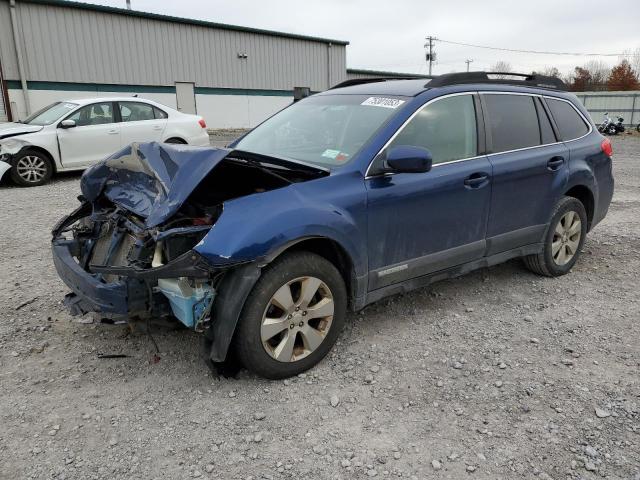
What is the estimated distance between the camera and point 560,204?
14.8 ft

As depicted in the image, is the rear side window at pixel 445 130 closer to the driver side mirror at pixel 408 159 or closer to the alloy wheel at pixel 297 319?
the driver side mirror at pixel 408 159

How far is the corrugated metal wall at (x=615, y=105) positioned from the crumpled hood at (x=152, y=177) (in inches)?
1158

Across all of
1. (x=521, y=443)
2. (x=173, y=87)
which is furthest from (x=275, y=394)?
(x=173, y=87)

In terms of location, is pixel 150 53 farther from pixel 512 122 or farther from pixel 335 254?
pixel 335 254

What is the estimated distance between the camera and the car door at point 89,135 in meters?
9.17

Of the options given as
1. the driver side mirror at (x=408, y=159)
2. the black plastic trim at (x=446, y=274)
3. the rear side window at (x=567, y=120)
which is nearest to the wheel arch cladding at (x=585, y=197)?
the rear side window at (x=567, y=120)

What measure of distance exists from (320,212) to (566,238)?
2870 millimetres

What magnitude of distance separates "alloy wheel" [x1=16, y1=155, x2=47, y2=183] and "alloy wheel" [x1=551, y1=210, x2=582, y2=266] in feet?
27.5

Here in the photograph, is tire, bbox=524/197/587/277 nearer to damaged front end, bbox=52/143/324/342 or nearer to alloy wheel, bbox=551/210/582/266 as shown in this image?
alloy wheel, bbox=551/210/582/266

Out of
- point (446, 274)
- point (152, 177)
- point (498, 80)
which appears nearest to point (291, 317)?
point (152, 177)

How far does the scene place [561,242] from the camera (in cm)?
468

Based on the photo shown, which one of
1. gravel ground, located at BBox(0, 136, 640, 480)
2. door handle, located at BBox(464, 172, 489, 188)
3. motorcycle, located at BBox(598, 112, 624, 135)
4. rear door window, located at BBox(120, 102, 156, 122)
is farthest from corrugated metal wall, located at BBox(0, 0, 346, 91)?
door handle, located at BBox(464, 172, 489, 188)

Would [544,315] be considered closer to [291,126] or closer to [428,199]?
[428,199]

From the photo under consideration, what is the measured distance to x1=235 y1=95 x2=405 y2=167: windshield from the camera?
11.4ft
